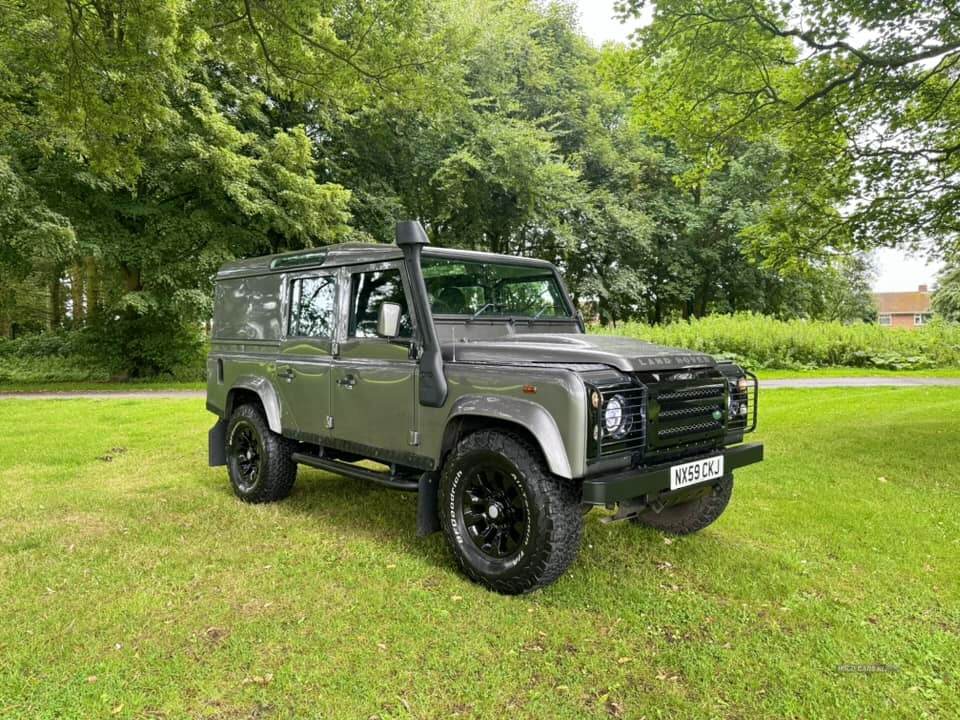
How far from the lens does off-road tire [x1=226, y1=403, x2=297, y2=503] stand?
223 inches

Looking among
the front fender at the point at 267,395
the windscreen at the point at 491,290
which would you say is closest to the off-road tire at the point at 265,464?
the front fender at the point at 267,395

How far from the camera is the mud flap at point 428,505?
4.30m

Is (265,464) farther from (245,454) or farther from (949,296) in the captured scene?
(949,296)

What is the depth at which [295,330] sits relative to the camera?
5.53 m

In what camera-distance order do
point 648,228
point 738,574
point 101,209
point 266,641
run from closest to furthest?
point 266,641 → point 738,574 → point 101,209 → point 648,228

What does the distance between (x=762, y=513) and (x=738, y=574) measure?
1.50 meters

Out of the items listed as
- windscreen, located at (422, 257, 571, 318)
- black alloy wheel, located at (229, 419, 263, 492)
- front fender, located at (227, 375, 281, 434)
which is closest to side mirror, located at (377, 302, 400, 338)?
windscreen, located at (422, 257, 571, 318)

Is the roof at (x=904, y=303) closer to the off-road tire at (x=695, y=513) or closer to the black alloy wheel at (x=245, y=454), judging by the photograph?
the off-road tire at (x=695, y=513)

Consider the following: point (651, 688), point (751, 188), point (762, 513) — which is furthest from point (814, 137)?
point (751, 188)

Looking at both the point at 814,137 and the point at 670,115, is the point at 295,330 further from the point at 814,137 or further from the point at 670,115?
the point at 814,137

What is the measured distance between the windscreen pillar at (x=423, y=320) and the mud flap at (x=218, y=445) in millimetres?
2906

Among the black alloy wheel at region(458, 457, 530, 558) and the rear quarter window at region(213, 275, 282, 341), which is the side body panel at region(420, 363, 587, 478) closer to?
the black alloy wheel at region(458, 457, 530, 558)

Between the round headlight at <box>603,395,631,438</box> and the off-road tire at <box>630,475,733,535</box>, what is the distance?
4.12 ft

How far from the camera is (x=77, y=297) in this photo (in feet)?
90.8
